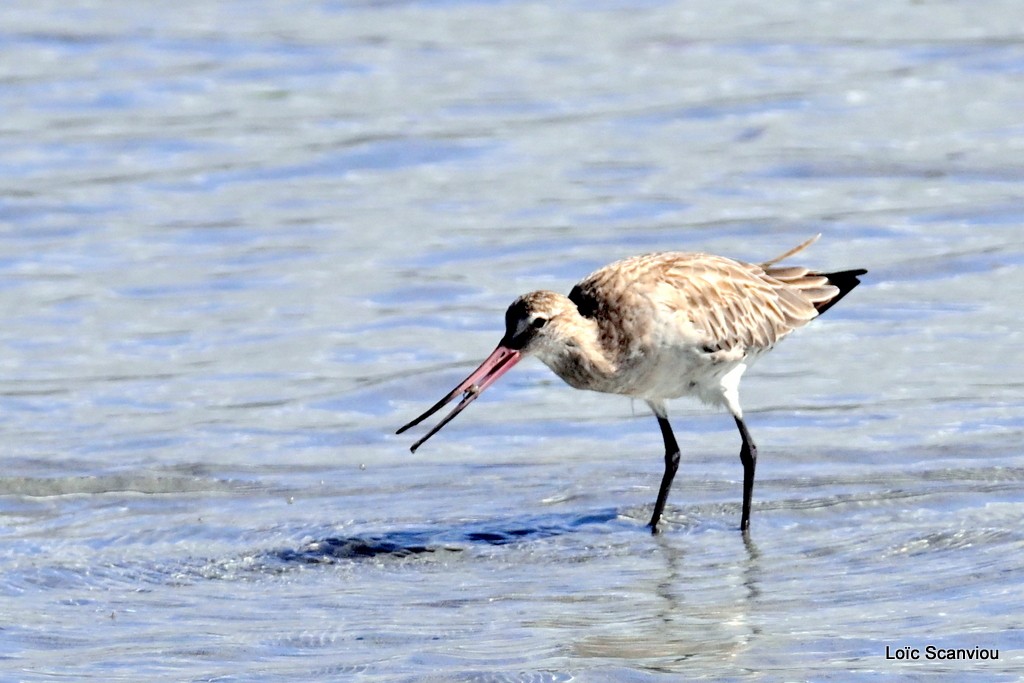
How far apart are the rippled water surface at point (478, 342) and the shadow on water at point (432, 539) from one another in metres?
0.02

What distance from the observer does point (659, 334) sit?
319 inches

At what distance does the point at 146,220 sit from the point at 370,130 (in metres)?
2.41

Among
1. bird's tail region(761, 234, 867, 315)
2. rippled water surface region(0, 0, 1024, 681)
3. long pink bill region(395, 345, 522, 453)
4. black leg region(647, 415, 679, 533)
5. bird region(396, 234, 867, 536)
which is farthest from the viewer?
bird's tail region(761, 234, 867, 315)

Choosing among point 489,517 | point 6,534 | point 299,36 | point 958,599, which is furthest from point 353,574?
point 299,36

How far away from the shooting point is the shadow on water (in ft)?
25.0

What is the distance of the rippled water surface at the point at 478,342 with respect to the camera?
666 centimetres

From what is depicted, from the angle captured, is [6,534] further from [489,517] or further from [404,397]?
[404,397]

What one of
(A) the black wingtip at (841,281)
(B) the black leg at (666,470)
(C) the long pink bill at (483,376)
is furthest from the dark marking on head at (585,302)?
(A) the black wingtip at (841,281)

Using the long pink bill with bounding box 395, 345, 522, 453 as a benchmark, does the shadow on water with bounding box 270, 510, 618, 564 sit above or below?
below

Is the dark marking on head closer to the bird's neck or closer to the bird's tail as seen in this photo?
the bird's neck

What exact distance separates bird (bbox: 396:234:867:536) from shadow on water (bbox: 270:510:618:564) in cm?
35

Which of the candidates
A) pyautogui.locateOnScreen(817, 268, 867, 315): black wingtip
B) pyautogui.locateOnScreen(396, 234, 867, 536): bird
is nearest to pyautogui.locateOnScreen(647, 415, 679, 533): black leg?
pyautogui.locateOnScreen(396, 234, 867, 536): bird

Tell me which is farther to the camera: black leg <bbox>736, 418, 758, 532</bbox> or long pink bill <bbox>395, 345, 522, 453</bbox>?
black leg <bbox>736, 418, 758, 532</bbox>

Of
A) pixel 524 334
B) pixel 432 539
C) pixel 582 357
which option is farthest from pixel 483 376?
pixel 432 539
